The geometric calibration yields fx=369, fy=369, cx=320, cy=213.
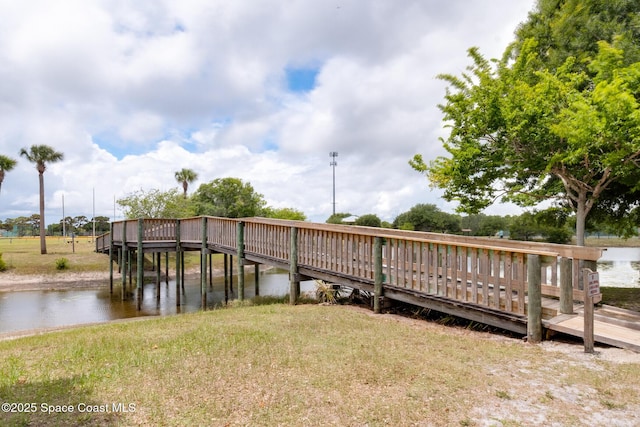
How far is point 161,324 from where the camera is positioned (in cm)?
690

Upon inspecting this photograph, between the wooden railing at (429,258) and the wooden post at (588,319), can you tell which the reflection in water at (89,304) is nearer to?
the wooden railing at (429,258)

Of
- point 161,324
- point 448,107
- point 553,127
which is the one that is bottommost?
point 161,324

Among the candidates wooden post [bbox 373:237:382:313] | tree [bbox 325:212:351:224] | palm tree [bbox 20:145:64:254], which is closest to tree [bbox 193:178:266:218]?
tree [bbox 325:212:351:224]

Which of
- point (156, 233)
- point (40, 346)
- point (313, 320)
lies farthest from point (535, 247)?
point (156, 233)

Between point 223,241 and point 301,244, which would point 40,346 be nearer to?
point 301,244

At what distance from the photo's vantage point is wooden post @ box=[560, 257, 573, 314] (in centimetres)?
563

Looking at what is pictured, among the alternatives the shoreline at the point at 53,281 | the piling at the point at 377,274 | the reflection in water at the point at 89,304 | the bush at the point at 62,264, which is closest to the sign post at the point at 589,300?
the piling at the point at 377,274

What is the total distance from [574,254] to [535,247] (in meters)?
0.97

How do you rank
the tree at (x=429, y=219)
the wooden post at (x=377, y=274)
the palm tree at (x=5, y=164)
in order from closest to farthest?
1. the wooden post at (x=377, y=274)
2. the palm tree at (x=5, y=164)
3. the tree at (x=429, y=219)

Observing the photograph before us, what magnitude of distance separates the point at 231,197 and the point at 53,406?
2019 inches

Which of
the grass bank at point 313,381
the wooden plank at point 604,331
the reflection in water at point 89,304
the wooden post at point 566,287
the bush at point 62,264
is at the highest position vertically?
the wooden post at point 566,287

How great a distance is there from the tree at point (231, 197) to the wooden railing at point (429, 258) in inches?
1587

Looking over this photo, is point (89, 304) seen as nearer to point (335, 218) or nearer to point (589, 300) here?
point (589, 300)

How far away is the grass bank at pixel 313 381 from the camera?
3100 mm
